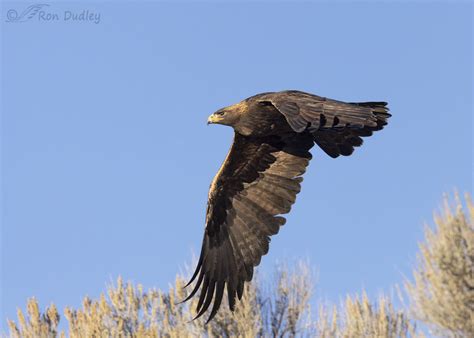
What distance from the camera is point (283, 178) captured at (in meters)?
14.1

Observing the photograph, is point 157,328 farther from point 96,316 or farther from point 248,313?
point 248,313

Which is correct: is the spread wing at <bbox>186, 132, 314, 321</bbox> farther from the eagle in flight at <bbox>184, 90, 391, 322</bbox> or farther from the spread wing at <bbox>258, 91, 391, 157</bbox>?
the spread wing at <bbox>258, 91, 391, 157</bbox>

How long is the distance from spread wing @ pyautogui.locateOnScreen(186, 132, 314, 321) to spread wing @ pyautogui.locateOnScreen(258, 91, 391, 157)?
1011 mm

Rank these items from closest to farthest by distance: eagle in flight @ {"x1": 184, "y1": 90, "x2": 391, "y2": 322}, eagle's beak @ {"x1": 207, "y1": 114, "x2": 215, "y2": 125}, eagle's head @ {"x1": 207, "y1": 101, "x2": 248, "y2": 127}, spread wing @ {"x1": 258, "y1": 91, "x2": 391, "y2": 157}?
spread wing @ {"x1": 258, "y1": 91, "x2": 391, "y2": 157}, eagle's head @ {"x1": 207, "y1": 101, "x2": 248, "y2": 127}, eagle's beak @ {"x1": 207, "y1": 114, "x2": 215, "y2": 125}, eagle in flight @ {"x1": 184, "y1": 90, "x2": 391, "y2": 322}

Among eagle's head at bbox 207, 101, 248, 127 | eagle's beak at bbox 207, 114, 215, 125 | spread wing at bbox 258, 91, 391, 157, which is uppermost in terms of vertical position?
eagle's beak at bbox 207, 114, 215, 125

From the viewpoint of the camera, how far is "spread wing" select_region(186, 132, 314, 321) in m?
14.0

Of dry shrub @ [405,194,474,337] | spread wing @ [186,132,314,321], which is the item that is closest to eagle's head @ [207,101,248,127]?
spread wing @ [186,132,314,321]

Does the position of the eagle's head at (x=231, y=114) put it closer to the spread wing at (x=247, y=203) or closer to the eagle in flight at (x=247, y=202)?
the eagle in flight at (x=247, y=202)

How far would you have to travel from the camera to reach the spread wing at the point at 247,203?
14.0 m

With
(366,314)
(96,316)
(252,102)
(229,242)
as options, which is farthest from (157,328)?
(252,102)

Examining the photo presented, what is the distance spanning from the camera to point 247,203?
14.3 metres

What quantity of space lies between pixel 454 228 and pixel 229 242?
15.1 meters

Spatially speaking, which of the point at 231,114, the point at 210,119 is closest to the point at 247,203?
the point at 210,119

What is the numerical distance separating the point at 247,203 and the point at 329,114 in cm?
306
